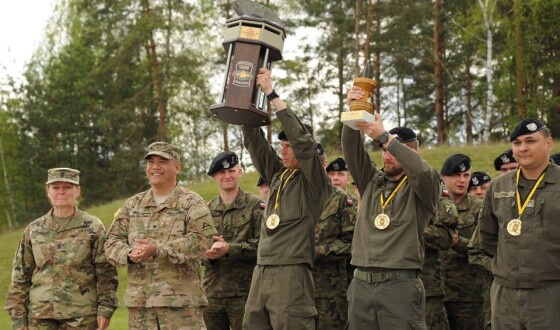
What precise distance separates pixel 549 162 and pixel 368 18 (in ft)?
80.6

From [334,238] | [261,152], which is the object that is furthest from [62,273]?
[334,238]

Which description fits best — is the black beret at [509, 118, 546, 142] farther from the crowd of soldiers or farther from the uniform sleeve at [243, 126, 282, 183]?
the uniform sleeve at [243, 126, 282, 183]

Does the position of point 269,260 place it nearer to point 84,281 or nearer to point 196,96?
point 84,281

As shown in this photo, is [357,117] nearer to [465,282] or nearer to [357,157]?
[357,157]

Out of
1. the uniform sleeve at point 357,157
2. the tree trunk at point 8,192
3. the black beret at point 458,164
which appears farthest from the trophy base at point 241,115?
the tree trunk at point 8,192

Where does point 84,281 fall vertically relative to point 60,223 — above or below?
below

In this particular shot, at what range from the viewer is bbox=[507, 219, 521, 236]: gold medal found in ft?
19.3

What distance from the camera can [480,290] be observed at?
8680mm

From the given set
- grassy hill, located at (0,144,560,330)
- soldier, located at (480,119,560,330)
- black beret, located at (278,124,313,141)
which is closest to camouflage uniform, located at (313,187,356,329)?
black beret, located at (278,124,313,141)

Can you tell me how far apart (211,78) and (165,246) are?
94.2ft

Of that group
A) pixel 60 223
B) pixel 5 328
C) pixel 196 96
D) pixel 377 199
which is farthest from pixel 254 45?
pixel 196 96

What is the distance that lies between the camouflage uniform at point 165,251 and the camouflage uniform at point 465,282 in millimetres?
3138

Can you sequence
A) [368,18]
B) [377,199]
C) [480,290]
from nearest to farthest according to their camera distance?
[377,199] < [480,290] < [368,18]

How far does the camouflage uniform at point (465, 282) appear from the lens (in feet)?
28.5
